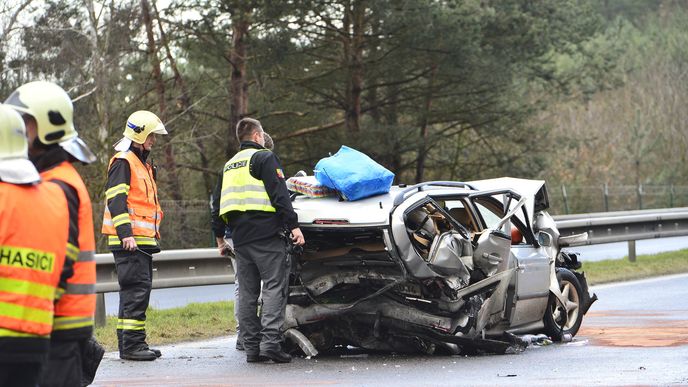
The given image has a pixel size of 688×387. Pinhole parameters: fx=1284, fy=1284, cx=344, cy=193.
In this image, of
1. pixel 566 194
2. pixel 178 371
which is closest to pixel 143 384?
pixel 178 371

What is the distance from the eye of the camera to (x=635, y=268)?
809 inches

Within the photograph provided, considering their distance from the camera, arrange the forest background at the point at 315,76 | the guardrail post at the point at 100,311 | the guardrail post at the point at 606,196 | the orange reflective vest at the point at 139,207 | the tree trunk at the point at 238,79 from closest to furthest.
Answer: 1. the orange reflective vest at the point at 139,207
2. the guardrail post at the point at 100,311
3. the forest background at the point at 315,76
4. the tree trunk at the point at 238,79
5. the guardrail post at the point at 606,196

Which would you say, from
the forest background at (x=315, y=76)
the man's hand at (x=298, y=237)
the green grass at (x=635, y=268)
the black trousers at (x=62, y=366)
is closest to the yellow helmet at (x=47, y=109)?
the black trousers at (x=62, y=366)

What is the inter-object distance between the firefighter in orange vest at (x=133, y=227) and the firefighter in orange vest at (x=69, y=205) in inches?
198

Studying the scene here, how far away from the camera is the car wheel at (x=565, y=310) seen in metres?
11.3

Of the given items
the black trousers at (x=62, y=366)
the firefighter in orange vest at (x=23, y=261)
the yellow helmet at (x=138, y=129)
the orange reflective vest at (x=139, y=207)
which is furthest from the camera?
the yellow helmet at (x=138, y=129)

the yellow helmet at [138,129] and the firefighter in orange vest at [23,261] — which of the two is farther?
the yellow helmet at [138,129]

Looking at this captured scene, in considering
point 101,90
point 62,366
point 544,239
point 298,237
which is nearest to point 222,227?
point 298,237

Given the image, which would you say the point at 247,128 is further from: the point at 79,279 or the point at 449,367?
the point at 79,279

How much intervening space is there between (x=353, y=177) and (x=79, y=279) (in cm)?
511

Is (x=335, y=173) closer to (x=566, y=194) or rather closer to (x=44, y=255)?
(x=44, y=255)

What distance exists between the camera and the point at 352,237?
33.0ft

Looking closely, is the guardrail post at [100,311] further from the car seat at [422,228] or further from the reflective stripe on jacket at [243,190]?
the car seat at [422,228]

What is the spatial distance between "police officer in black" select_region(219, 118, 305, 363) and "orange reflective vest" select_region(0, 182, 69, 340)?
5.22 m
